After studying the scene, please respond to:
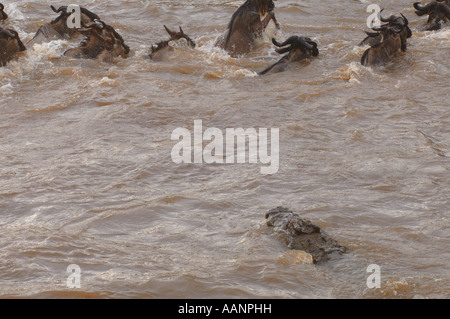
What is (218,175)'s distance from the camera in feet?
21.8

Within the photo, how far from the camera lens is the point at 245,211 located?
231 inches

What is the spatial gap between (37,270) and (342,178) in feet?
9.24

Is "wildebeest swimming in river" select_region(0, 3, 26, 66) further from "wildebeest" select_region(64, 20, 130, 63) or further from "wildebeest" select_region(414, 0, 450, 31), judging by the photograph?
"wildebeest" select_region(414, 0, 450, 31)

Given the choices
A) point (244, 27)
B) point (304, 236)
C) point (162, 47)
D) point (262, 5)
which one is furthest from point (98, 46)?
point (304, 236)

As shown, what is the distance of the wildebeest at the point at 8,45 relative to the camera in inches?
389

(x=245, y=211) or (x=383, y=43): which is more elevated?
(x=383, y=43)

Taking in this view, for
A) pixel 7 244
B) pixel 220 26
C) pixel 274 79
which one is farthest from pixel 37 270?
pixel 220 26

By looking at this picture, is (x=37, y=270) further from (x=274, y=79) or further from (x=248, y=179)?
(x=274, y=79)

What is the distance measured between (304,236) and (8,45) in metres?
6.24

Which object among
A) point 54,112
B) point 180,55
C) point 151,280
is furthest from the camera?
point 180,55

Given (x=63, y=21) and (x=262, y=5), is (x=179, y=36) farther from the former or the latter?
(x=63, y=21)

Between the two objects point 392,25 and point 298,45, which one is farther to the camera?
point 298,45

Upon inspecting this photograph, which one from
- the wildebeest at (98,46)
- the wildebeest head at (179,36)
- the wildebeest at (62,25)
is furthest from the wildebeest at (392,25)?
the wildebeest at (62,25)

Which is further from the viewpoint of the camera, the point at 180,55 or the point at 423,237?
the point at 180,55
